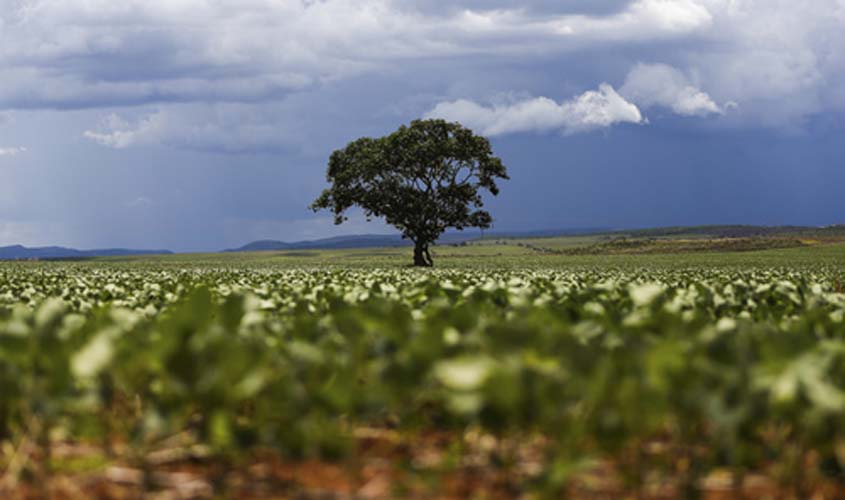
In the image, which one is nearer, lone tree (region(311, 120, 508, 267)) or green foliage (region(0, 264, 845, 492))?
green foliage (region(0, 264, 845, 492))

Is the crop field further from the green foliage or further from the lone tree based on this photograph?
the lone tree

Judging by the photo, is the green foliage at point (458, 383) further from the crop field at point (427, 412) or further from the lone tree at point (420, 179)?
the lone tree at point (420, 179)

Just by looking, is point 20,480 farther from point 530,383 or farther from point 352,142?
point 352,142

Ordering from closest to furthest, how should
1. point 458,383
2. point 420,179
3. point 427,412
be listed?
point 458,383 < point 427,412 < point 420,179

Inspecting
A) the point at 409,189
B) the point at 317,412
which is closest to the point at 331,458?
the point at 317,412

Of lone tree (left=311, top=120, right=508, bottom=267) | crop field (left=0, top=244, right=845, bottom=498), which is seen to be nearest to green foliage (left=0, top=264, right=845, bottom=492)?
crop field (left=0, top=244, right=845, bottom=498)

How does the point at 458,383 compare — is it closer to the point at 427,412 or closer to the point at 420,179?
the point at 427,412

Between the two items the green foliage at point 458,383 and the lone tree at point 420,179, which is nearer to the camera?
the green foliage at point 458,383

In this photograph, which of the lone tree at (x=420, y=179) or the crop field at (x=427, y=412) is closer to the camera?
Result: the crop field at (x=427, y=412)

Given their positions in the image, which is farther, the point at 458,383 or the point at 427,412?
the point at 427,412

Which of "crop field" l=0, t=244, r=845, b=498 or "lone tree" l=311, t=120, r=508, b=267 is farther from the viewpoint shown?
"lone tree" l=311, t=120, r=508, b=267

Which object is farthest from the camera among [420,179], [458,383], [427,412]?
[420,179]

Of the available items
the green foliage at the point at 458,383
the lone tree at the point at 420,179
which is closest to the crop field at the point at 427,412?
the green foliage at the point at 458,383

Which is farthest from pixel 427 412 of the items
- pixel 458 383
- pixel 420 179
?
pixel 420 179
